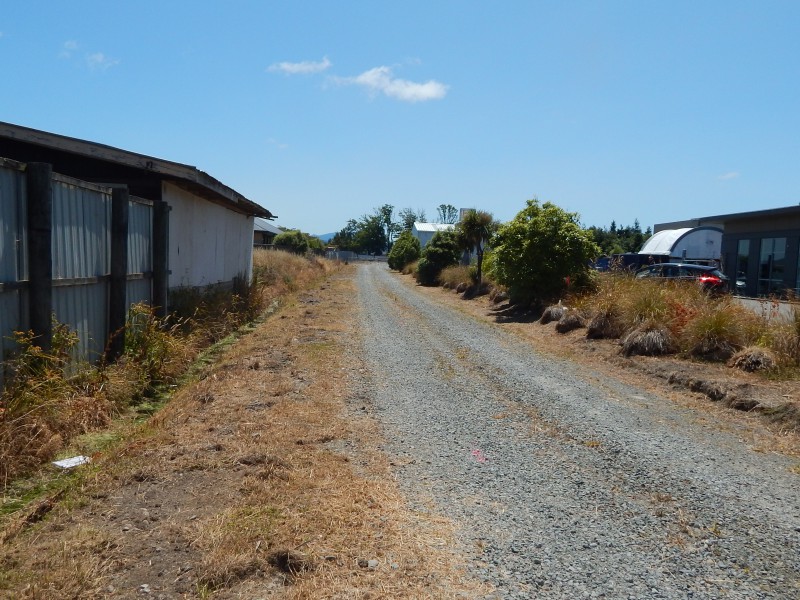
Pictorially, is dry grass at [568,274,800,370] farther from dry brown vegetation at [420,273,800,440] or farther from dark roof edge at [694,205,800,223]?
dark roof edge at [694,205,800,223]

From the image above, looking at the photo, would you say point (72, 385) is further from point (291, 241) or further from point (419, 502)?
point (291, 241)

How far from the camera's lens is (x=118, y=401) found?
689cm

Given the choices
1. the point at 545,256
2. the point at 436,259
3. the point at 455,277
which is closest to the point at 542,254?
the point at 545,256

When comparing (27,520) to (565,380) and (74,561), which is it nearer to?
(74,561)

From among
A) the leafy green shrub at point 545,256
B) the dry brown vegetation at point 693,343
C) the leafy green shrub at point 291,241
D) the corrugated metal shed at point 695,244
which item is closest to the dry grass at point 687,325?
the dry brown vegetation at point 693,343

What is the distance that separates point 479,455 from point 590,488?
1.05m

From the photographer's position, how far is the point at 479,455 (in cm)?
569

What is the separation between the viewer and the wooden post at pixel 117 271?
805cm

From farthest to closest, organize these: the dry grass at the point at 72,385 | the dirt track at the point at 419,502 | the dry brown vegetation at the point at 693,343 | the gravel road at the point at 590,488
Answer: the dry brown vegetation at the point at 693,343 → the dry grass at the point at 72,385 → the gravel road at the point at 590,488 → the dirt track at the point at 419,502

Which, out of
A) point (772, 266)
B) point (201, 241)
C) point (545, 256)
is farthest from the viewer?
point (772, 266)

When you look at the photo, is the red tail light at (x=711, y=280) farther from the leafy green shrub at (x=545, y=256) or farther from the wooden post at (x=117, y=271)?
the wooden post at (x=117, y=271)

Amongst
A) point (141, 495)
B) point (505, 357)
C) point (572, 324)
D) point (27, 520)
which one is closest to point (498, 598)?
point (141, 495)

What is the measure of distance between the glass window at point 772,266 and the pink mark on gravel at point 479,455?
2447cm

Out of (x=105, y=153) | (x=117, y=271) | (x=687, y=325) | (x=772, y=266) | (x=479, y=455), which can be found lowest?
(x=479, y=455)
